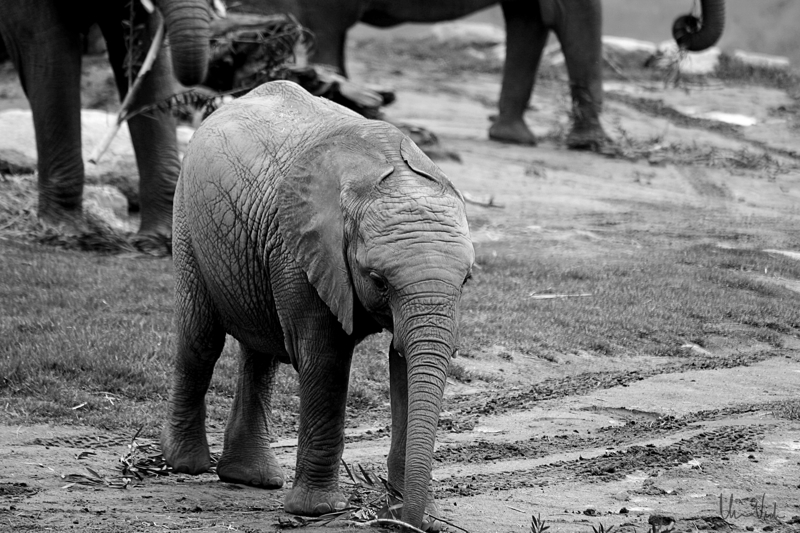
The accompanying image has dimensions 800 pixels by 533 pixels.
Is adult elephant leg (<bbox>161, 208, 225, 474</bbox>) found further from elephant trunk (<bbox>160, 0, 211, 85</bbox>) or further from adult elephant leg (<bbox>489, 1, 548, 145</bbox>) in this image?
adult elephant leg (<bbox>489, 1, 548, 145</bbox>)

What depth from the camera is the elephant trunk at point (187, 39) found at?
909 centimetres

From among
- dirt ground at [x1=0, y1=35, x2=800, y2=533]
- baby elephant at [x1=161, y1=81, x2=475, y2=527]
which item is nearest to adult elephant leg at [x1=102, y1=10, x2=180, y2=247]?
dirt ground at [x1=0, y1=35, x2=800, y2=533]

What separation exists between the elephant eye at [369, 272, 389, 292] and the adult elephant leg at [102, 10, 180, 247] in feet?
20.8

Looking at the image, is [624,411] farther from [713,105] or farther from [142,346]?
[713,105]

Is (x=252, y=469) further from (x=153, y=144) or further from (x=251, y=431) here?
(x=153, y=144)

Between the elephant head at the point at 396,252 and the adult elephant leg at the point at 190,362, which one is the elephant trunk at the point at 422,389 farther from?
the adult elephant leg at the point at 190,362

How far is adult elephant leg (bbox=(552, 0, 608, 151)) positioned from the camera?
56.0ft

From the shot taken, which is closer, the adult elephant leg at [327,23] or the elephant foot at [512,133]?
the adult elephant leg at [327,23]

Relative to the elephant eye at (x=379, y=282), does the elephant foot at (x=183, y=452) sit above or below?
below

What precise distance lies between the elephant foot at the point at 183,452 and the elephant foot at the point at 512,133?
11750 millimetres


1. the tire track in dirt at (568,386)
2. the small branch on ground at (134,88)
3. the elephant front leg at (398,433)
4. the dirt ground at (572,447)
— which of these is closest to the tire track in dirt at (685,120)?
the dirt ground at (572,447)

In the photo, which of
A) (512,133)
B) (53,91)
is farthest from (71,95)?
(512,133)

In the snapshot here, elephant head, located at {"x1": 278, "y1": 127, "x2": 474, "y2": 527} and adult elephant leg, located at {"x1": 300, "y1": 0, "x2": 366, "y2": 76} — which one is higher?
elephant head, located at {"x1": 278, "y1": 127, "x2": 474, "y2": 527}

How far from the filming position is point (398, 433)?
5352mm
